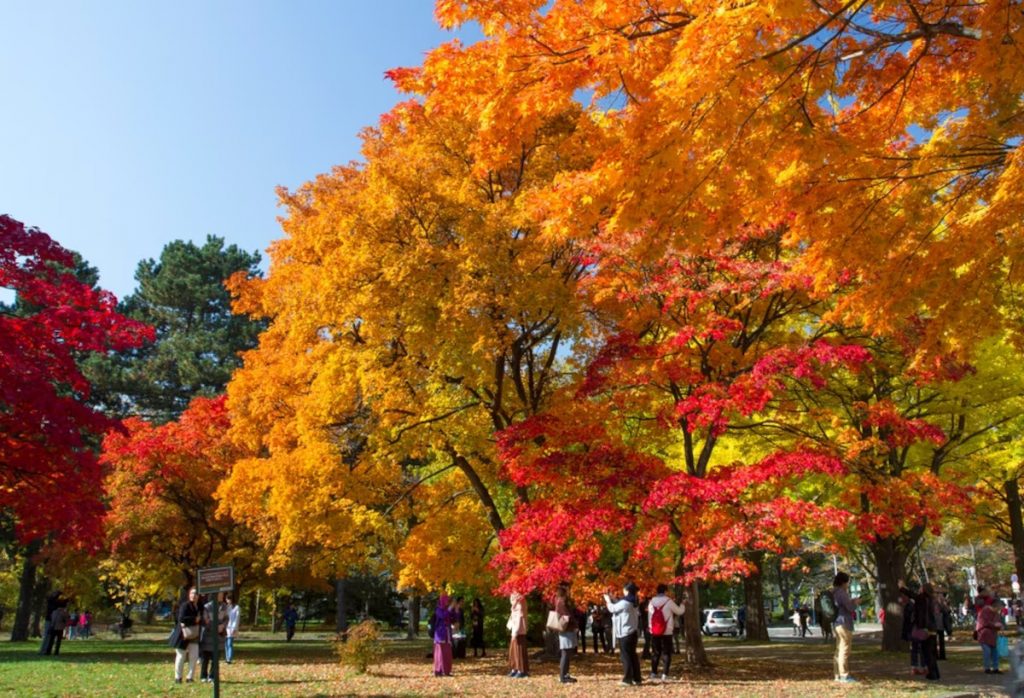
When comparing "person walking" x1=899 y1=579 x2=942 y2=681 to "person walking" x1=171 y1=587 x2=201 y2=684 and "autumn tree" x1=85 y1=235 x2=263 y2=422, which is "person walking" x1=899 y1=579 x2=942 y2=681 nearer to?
"person walking" x1=171 y1=587 x2=201 y2=684

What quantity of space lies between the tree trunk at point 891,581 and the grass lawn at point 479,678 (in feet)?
1.95

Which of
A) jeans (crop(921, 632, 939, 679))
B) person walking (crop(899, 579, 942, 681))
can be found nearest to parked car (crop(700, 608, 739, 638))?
person walking (crop(899, 579, 942, 681))

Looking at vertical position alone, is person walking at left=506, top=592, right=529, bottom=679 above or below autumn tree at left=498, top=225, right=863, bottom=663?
below

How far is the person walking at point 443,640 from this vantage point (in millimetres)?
14688

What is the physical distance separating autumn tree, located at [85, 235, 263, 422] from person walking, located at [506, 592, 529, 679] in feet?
114

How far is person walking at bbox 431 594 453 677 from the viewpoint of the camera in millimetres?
14688

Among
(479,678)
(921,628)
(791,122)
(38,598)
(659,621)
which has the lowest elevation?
(38,598)

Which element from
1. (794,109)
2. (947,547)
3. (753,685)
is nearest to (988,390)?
(753,685)

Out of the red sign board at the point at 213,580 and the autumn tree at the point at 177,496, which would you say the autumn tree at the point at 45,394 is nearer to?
the red sign board at the point at 213,580

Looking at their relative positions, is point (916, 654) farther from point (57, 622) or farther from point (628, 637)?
point (57, 622)

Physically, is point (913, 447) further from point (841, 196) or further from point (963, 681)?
point (841, 196)

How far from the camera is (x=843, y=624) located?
476 inches

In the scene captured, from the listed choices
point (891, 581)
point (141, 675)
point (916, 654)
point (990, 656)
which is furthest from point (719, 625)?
point (141, 675)

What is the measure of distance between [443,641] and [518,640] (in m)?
1.68
